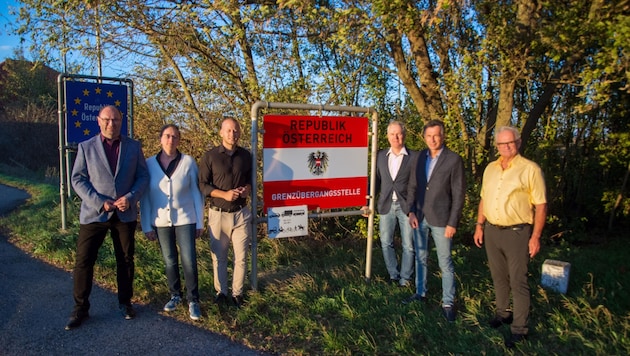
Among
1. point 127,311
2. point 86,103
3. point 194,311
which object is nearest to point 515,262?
point 194,311

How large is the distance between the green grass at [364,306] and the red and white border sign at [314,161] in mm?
953

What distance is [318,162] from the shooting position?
509 centimetres

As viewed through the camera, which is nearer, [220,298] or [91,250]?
[91,250]

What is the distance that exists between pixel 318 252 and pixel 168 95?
3.91 m

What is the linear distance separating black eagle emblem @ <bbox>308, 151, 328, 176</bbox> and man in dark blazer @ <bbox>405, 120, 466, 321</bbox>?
3.31ft

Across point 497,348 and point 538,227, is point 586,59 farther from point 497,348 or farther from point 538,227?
point 497,348

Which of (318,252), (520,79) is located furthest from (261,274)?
(520,79)

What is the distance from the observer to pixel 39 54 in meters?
8.20

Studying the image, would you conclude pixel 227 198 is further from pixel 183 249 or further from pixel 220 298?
pixel 220 298

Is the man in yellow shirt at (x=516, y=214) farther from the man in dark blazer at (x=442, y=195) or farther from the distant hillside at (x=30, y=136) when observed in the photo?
the distant hillside at (x=30, y=136)

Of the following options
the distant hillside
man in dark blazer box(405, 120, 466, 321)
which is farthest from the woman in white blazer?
the distant hillside

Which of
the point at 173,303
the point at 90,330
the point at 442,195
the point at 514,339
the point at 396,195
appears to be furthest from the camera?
the point at 396,195

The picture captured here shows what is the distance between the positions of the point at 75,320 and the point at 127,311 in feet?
1.46

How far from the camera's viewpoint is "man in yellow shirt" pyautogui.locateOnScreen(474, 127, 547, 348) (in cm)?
387
